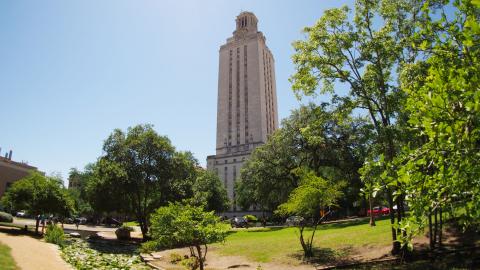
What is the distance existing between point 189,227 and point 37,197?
2559 cm

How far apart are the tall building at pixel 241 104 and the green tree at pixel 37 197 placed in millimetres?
79861

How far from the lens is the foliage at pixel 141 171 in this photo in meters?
34.7

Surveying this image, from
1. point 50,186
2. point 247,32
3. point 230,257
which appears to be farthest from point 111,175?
point 247,32

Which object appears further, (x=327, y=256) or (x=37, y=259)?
(x=327, y=256)

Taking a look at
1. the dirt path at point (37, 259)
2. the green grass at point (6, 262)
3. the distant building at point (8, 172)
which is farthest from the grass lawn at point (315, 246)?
the distant building at point (8, 172)

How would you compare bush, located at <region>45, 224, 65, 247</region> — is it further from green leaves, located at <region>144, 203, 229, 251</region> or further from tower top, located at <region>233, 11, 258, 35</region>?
tower top, located at <region>233, 11, 258, 35</region>

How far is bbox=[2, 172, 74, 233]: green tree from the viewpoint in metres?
32.5

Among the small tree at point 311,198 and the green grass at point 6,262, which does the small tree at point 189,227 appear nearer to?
the green grass at point 6,262

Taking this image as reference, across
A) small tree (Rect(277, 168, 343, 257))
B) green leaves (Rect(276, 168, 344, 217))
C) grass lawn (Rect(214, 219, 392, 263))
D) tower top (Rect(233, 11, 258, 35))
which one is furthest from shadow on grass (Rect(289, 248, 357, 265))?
tower top (Rect(233, 11, 258, 35))

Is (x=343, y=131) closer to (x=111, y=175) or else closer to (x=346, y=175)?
(x=346, y=175)

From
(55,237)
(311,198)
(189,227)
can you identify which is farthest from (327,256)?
(55,237)

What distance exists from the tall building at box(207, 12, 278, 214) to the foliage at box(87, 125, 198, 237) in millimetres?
74532

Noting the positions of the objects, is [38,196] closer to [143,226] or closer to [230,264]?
[143,226]

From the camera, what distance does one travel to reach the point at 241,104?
387 ft
